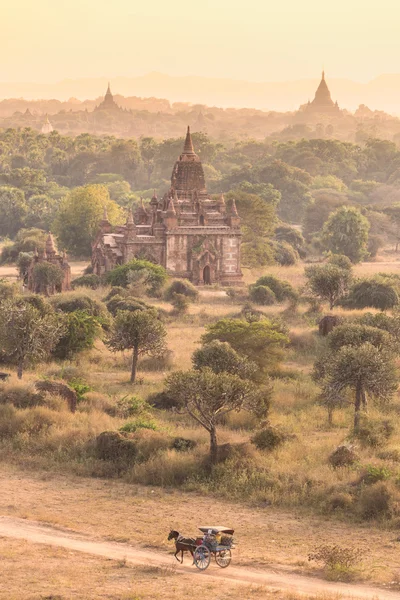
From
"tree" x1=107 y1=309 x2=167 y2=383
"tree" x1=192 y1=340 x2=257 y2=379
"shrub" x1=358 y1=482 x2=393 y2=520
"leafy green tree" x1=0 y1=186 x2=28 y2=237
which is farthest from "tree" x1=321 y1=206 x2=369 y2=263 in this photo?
"shrub" x1=358 y1=482 x2=393 y2=520

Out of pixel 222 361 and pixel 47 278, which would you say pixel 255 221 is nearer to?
pixel 47 278

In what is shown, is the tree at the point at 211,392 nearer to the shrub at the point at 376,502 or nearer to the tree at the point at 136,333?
the shrub at the point at 376,502

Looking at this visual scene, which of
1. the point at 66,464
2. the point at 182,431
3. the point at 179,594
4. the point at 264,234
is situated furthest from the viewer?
the point at 264,234

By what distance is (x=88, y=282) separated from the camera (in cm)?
6519

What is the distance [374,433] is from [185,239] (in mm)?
39511

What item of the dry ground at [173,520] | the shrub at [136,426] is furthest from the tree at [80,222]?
the dry ground at [173,520]

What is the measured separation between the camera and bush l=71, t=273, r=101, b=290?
6456 centimetres

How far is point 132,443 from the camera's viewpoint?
93.6 feet

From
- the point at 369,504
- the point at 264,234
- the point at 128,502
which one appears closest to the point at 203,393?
the point at 128,502

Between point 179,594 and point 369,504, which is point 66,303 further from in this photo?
point 179,594

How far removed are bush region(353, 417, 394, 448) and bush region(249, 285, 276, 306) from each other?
93.6 feet

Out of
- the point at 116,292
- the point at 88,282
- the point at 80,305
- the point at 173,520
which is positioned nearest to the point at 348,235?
the point at 88,282

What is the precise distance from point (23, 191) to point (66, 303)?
73075mm

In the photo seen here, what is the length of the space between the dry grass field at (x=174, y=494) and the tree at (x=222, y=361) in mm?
1462
